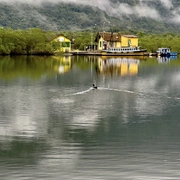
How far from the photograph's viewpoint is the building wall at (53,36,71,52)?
109 meters

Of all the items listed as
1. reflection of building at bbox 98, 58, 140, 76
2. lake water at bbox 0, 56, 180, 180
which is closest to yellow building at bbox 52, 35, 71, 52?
reflection of building at bbox 98, 58, 140, 76

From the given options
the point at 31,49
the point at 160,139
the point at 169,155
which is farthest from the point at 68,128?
the point at 31,49

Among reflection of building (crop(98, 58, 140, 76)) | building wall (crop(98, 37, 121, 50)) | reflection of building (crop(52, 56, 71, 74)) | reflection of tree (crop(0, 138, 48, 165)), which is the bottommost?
reflection of tree (crop(0, 138, 48, 165))

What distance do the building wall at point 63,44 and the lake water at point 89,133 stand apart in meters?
73.4

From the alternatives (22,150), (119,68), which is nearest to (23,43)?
(119,68)

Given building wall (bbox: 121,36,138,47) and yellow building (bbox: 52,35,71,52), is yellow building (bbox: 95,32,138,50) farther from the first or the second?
yellow building (bbox: 52,35,71,52)

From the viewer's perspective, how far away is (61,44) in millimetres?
110188

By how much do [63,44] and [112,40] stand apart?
11.5 m

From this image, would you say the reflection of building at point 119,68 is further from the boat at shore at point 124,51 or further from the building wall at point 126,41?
the building wall at point 126,41

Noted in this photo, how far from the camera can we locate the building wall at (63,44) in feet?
359

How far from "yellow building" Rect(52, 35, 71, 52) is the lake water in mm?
71919

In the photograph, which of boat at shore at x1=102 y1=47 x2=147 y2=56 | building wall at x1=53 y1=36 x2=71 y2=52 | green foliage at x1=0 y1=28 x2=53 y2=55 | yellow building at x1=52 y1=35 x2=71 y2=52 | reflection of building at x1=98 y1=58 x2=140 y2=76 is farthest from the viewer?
building wall at x1=53 y1=36 x2=71 y2=52

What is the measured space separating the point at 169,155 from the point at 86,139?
364 cm

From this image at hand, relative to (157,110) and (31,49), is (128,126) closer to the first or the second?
(157,110)
